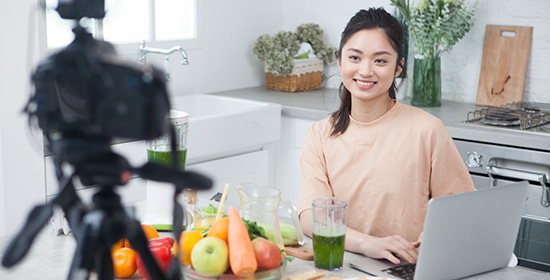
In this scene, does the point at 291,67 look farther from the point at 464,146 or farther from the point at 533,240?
the point at 533,240

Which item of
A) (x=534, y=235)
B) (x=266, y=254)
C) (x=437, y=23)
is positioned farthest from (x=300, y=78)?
(x=266, y=254)

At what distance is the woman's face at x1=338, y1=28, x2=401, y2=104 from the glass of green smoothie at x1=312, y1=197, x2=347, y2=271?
20.5 inches

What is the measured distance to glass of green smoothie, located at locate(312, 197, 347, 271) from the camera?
1.30 meters

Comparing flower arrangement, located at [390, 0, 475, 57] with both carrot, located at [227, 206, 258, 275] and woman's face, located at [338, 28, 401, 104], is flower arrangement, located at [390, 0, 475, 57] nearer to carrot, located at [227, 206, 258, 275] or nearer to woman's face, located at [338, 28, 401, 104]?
woman's face, located at [338, 28, 401, 104]

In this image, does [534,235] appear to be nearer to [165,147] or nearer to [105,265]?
[165,147]

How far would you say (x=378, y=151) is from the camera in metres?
1.83

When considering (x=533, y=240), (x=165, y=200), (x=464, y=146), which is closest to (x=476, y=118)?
(x=464, y=146)

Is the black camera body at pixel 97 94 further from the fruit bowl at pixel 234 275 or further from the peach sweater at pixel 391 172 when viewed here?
the peach sweater at pixel 391 172

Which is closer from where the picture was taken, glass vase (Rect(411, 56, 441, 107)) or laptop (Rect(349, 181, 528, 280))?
laptop (Rect(349, 181, 528, 280))

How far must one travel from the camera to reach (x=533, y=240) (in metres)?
2.34

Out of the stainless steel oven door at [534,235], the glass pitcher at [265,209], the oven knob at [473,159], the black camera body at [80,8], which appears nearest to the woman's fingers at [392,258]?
the glass pitcher at [265,209]

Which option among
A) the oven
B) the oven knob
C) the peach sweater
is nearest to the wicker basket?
the oven

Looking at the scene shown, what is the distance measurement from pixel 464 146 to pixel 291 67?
116 cm

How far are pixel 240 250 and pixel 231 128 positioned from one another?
5.75ft
